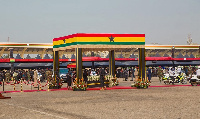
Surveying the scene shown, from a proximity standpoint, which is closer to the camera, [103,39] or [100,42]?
[100,42]

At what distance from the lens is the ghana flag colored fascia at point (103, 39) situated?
26219 millimetres

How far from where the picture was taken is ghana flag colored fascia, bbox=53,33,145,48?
86.0 feet

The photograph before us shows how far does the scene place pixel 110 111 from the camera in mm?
13352

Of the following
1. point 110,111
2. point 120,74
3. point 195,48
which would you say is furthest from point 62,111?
point 195,48

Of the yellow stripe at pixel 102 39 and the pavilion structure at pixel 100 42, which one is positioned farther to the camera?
the yellow stripe at pixel 102 39

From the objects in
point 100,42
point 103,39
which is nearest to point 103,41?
point 103,39

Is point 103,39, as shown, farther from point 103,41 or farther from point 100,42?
point 100,42

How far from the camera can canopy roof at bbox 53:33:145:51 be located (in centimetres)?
2620

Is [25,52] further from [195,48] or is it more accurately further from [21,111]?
[21,111]

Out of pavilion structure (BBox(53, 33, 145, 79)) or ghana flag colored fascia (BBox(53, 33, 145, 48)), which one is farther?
ghana flag colored fascia (BBox(53, 33, 145, 48))

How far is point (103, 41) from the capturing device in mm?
26828

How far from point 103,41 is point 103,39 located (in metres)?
0.17

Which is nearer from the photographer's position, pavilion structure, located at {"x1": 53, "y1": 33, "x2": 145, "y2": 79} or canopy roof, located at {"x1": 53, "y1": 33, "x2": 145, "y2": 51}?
pavilion structure, located at {"x1": 53, "y1": 33, "x2": 145, "y2": 79}

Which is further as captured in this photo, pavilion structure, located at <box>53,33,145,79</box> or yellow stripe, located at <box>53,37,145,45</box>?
yellow stripe, located at <box>53,37,145,45</box>
